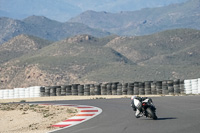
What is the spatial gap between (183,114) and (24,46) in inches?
5844

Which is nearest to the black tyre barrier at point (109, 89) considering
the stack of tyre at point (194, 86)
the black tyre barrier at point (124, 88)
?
the black tyre barrier at point (124, 88)

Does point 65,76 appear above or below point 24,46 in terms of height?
below

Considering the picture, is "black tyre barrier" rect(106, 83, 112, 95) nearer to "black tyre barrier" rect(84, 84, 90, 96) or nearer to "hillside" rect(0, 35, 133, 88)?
"black tyre barrier" rect(84, 84, 90, 96)

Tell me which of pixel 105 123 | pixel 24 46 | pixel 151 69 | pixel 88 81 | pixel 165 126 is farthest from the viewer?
pixel 24 46

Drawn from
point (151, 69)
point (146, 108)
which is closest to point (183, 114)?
point (146, 108)

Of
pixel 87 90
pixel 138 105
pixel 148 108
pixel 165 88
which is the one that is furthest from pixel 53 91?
pixel 148 108

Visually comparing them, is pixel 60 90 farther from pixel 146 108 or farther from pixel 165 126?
pixel 165 126

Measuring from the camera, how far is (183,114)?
54.6 feet

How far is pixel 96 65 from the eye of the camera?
114 meters

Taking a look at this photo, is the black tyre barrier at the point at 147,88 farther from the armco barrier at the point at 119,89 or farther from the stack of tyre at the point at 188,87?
the stack of tyre at the point at 188,87

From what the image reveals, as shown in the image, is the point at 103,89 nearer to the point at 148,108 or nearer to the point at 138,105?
the point at 138,105

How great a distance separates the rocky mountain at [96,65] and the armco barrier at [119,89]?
55.4m

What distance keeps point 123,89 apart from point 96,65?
78.0 m

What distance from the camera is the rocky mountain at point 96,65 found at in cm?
10431
